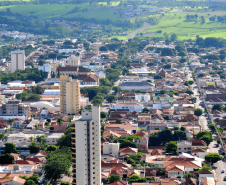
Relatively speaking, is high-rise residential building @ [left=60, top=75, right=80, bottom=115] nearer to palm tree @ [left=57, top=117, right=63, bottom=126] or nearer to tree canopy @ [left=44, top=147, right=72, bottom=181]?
palm tree @ [left=57, top=117, right=63, bottom=126]

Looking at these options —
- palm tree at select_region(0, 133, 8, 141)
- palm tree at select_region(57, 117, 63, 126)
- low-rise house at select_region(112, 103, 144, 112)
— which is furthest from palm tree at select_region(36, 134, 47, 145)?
low-rise house at select_region(112, 103, 144, 112)

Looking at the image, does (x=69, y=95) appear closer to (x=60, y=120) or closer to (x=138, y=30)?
(x=60, y=120)

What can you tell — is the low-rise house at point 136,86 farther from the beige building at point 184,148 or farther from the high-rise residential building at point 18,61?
the beige building at point 184,148

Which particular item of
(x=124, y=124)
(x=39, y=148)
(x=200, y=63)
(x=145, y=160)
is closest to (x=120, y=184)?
(x=145, y=160)

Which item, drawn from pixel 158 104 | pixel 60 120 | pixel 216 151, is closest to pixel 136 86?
pixel 158 104

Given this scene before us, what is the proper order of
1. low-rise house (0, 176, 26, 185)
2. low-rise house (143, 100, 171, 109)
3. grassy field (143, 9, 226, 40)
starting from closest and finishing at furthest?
1. low-rise house (0, 176, 26, 185)
2. low-rise house (143, 100, 171, 109)
3. grassy field (143, 9, 226, 40)

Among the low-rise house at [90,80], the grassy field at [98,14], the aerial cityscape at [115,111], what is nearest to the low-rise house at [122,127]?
the aerial cityscape at [115,111]
